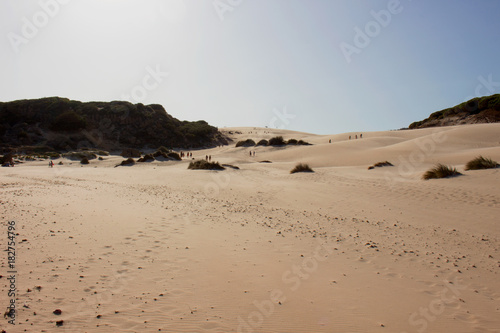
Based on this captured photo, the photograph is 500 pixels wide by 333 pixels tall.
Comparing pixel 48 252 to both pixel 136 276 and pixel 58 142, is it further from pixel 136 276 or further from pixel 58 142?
pixel 58 142

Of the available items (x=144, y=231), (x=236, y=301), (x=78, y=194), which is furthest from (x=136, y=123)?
(x=236, y=301)

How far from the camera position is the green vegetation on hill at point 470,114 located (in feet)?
149

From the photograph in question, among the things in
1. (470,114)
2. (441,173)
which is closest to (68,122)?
(441,173)

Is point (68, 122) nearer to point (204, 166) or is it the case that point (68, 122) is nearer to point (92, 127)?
point (92, 127)

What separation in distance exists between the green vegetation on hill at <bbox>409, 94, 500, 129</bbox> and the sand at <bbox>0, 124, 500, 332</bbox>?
4625cm

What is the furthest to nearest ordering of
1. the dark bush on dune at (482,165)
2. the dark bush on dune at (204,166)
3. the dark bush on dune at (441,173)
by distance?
the dark bush on dune at (204,166)
the dark bush on dune at (482,165)
the dark bush on dune at (441,173)

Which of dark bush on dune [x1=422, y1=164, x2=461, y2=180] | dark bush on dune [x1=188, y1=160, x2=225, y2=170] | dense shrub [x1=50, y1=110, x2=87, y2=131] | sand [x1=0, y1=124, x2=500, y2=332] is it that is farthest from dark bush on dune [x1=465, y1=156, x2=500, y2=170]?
dense shrub [x1=50, y1=110, x2=87, y2=131]

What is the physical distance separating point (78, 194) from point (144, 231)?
5.80 metres

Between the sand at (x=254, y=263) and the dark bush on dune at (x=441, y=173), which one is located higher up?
the dark bush on dune at (x=441, y=173)

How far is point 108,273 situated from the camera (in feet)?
13.6

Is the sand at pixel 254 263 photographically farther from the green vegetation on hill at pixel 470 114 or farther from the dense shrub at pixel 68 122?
the green vegetation on hill at pixel 470 114

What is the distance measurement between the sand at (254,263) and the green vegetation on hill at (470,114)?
46254 mm

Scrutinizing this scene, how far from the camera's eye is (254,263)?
15.9 feet

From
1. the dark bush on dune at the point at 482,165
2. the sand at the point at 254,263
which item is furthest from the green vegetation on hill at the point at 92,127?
the dark bush on dune at the point at 482,165
